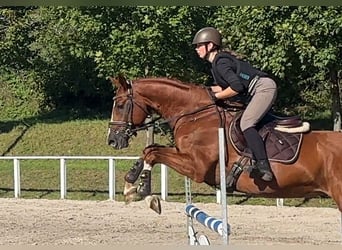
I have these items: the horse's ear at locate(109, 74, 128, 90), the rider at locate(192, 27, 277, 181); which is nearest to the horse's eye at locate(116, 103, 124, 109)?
the horse's ear at locate(109, 74, 128, 90)

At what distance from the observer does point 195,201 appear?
14.6 metres

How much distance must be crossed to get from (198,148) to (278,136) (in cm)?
75

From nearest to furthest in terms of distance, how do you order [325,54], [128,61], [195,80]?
[325,54] < [128,61] < [195,80]

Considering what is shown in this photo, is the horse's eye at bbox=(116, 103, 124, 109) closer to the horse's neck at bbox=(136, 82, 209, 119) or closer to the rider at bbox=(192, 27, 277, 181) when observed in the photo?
the horse's neck at bbox=(136, 82, 209, 119)

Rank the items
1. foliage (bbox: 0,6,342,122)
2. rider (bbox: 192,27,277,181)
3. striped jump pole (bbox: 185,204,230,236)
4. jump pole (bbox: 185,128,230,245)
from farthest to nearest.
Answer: foliage (bbox: 0,6,342,122)
rider (bbox: 192,27,277,181)
striped jump pole (bbox: 185,204,230,236)
jump pole (bbox: 185,128,230,245)

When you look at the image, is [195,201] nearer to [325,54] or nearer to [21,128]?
[325,54]

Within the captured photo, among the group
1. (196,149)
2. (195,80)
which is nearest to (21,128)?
(195,80)

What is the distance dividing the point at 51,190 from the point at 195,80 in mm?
4234

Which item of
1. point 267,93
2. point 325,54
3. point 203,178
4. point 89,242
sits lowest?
point 89,242

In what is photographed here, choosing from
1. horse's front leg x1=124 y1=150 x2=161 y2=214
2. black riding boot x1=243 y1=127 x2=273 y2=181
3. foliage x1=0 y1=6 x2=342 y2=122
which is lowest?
horse's front leg x1=124 y1=150 x2=161 y2=214

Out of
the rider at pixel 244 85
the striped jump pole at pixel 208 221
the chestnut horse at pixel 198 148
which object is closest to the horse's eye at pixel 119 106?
the chestnut horse at pixel 198 148

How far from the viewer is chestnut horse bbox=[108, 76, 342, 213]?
7262 millimetres

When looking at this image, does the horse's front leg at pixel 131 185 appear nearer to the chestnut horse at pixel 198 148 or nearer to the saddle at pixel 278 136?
the chestnut horse at pixel 198 148

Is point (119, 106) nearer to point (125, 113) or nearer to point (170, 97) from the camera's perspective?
point (125, 113)
